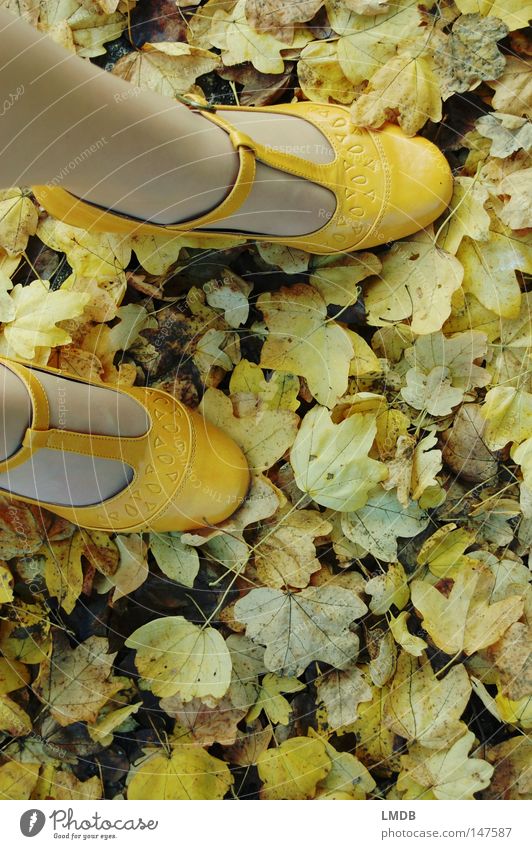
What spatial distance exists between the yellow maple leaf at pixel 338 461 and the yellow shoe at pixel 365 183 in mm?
145

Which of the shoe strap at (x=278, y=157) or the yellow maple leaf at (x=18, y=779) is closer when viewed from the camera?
the shoe strap at (x=278, y=157)

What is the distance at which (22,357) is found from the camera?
2.04 ft

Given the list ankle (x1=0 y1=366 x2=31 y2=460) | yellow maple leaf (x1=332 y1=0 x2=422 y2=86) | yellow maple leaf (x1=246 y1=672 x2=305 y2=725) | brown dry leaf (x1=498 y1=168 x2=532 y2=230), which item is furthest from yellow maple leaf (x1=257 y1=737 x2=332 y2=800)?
yellow maple leaf (x1=332 y1=0 x2=422 y2=86)

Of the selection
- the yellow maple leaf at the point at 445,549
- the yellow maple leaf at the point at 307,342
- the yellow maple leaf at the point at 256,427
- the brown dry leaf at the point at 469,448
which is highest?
the yellow maple leaf at the point at 307,342

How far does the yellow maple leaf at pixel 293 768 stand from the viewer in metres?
0.61

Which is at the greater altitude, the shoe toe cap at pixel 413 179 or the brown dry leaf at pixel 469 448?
the shoe toe cap at pixel 413 179

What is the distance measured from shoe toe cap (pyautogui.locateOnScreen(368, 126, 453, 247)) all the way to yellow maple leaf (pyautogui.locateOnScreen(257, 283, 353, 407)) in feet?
0.29

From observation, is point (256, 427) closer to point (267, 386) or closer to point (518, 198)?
point (267, 386)

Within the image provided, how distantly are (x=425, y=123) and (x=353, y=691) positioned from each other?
48 cm

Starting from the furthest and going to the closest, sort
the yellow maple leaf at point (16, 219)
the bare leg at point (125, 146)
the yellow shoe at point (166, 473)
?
the yellow maple leaf at point (16, 219), the yellow shoe at point (166, 473), the bare leg at point (125, 146)

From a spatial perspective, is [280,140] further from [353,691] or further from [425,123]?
[353,691]

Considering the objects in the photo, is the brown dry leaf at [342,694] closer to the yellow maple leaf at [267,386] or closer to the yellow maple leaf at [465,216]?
the yellow maple leaf at [267,386]

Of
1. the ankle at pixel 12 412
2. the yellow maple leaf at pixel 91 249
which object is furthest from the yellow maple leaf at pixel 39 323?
the ankle at pixel 12 412
